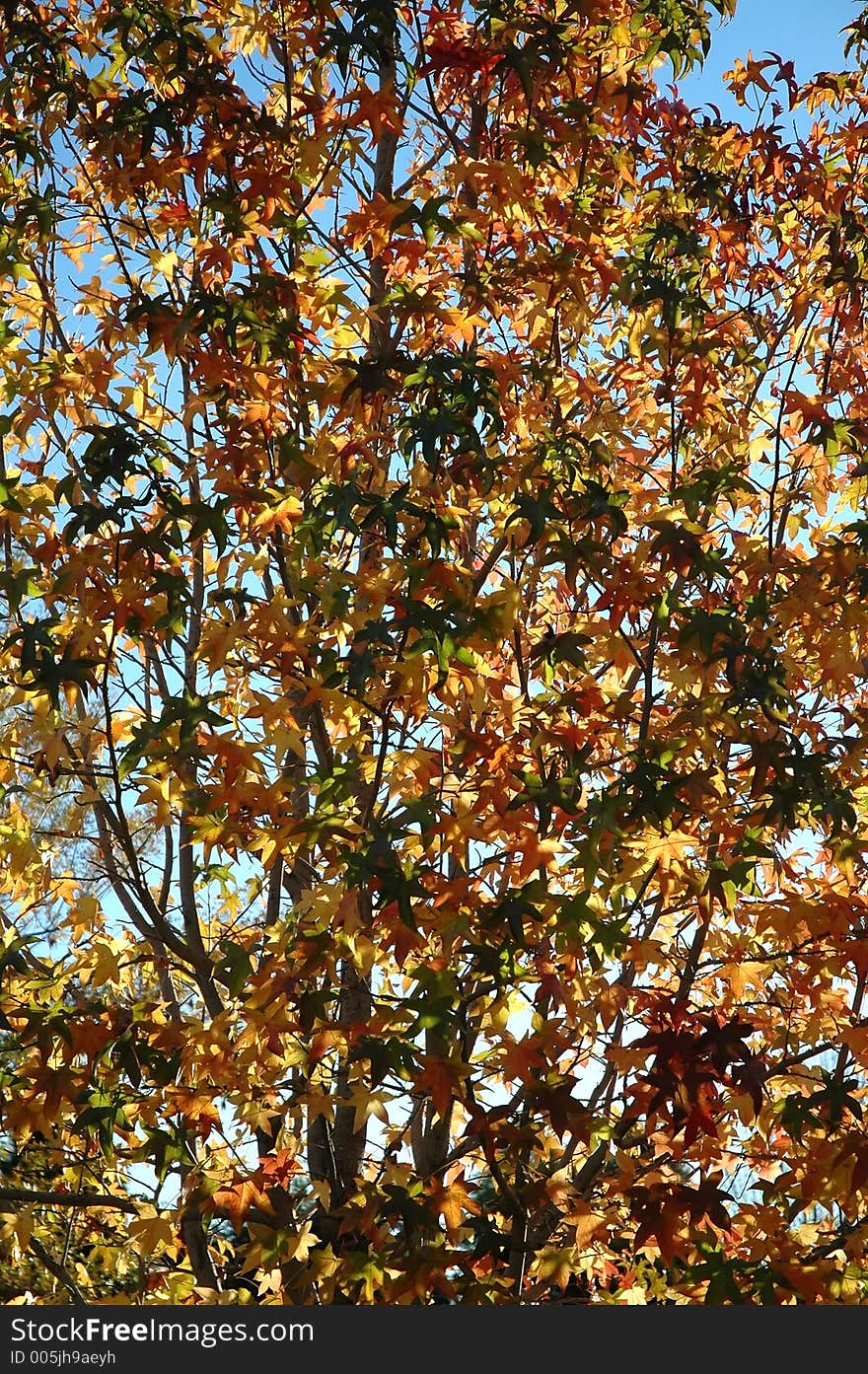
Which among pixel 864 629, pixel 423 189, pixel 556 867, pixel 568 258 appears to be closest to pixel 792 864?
pixel 864 629

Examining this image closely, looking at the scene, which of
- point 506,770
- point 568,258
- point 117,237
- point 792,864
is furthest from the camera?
point 792,864

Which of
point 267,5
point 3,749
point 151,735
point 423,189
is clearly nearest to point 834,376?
point 423,189

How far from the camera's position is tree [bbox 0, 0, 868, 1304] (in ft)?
9.59

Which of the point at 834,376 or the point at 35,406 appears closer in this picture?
the point at 35,406

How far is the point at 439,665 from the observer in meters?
2.80

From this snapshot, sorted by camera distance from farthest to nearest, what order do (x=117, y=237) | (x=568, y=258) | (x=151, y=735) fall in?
(x=117, y=237), (x=568, y=258), (x=151, y=735)

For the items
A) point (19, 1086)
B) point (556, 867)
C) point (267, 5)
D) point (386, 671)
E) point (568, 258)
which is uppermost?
point (267, 5)

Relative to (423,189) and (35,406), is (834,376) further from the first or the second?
(35,406)

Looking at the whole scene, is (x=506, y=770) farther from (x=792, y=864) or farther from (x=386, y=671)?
(x=792, y=864)

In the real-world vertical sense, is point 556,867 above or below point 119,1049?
above

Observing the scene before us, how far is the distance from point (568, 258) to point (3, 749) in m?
2.00

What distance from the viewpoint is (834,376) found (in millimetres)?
3855

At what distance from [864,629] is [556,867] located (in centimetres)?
105

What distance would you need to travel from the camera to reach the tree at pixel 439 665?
9.59ft
